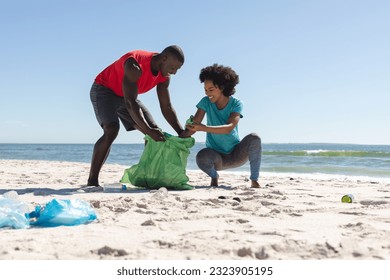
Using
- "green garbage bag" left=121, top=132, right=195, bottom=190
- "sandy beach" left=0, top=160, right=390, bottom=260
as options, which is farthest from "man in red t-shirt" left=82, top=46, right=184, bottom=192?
"sandy beach" left=0, top=160, right=390, bottom=260

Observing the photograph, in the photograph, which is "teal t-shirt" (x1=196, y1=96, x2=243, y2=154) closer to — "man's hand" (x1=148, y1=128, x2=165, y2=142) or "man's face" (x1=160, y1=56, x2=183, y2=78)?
"man's face" (x1=160, y1=56, x2=183, y2=78)

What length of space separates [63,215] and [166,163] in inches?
72.0

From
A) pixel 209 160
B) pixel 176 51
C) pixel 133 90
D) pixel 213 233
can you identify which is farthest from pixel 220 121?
pixel 213 233

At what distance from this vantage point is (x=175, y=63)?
162 inches

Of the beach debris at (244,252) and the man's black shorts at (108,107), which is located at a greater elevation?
the man's black shorts at (108,107)

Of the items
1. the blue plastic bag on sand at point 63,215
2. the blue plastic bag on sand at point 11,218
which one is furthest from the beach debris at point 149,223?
the blue plastic bag on sand at point 11,218

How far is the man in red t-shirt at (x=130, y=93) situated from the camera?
13.2ft

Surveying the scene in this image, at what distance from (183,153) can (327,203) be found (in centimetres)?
153

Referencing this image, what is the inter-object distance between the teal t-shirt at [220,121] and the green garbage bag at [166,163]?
13.4 inches

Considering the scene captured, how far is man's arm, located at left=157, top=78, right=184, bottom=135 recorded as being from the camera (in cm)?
459

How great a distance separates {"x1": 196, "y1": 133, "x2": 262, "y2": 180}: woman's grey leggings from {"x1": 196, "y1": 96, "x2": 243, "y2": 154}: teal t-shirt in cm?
8

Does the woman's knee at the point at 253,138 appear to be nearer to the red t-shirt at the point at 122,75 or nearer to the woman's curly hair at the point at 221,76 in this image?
the woman's curly hair at the point at 221,76

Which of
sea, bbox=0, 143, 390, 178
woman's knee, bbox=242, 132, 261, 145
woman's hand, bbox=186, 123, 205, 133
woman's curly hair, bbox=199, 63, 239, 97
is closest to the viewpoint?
woman's hand, bbox=186, 123, 205, 133
